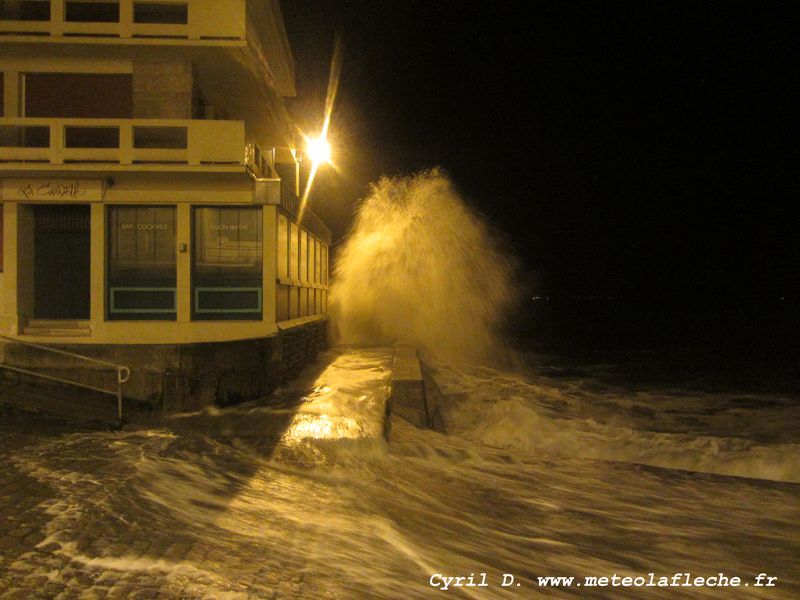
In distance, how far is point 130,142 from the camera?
1141cm

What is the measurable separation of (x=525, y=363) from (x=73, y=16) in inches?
923

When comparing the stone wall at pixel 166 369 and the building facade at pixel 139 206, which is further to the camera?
the building facade at pixel 139 206

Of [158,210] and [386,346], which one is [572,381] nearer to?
[386,346]

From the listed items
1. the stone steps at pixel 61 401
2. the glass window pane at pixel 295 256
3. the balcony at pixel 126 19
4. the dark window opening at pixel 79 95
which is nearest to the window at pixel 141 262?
the stone steps at pixel 61 401

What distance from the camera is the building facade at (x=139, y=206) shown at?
36.8 feet

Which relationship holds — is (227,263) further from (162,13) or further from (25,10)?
(25,10)

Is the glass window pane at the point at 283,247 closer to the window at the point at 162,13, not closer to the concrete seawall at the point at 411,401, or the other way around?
the concrete seawall at the point at 411,401

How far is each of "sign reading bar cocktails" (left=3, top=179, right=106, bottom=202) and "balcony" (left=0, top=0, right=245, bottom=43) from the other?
2754 mm

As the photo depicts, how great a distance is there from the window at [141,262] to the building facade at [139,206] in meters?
0.02

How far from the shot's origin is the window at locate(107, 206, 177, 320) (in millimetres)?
11758

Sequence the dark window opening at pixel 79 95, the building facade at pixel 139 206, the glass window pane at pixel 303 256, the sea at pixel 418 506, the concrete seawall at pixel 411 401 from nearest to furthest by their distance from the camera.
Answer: the sea at pixel 418 506 < the concrete seawall at pixel 411 401 < the building facade at pixel 139 206 < the dark window opening at pixel 79 95 < the glass window pane at pixel 303 256

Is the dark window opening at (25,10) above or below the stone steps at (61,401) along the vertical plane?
above

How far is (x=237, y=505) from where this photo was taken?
5.84 meters

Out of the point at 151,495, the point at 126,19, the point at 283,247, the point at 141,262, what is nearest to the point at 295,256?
the point at 283,247
